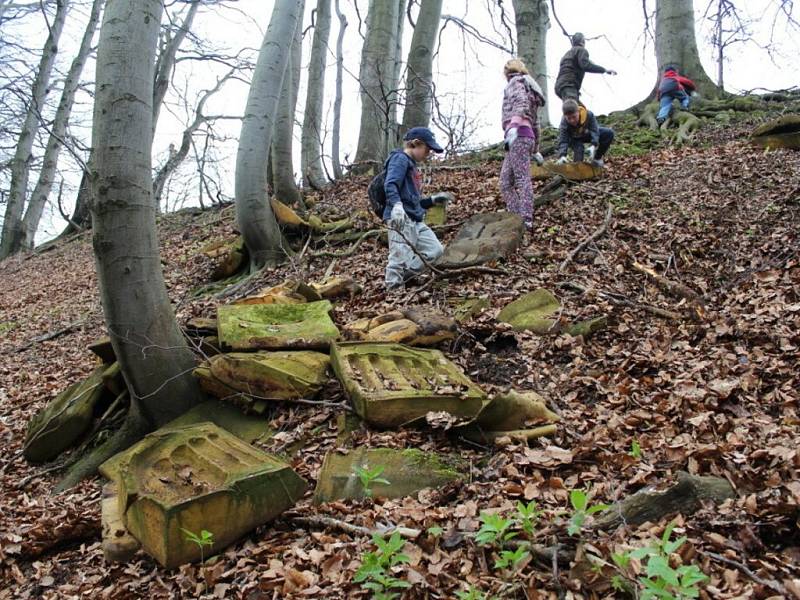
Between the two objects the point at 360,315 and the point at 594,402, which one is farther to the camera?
the point at 360,315

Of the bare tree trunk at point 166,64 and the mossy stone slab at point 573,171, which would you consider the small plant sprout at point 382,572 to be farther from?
the bare tree trunk at point 166,64

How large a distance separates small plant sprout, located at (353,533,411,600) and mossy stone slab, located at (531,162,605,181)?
658cm

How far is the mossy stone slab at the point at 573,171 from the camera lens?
7910 millimetres

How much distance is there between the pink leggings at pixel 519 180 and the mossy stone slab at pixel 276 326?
277 centimetres

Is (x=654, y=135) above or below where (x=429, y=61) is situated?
below

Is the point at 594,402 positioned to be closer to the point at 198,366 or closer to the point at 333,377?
the point at 333,377

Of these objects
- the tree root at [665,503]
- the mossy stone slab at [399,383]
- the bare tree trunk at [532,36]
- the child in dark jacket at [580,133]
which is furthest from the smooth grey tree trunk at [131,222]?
the bare tree trunk at [532,36]

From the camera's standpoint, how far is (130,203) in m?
4.02

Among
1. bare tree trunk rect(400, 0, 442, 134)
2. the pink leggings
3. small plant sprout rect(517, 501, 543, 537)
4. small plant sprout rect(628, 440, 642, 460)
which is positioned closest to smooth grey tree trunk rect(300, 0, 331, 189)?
bare tree trunk rect(400, 0, 442, 134)

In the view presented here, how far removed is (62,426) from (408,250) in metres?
3.50

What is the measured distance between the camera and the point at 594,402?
3.78m

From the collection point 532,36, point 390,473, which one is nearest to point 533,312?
point 390,473

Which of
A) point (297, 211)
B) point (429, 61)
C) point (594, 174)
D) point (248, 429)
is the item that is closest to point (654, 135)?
point (594, 174)

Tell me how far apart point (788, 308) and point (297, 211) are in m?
6.68
